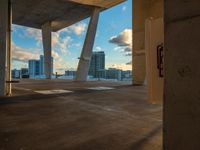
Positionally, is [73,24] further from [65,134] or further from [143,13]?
[65,134]

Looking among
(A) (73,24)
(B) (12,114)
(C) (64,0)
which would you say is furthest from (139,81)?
(A) (73,24)

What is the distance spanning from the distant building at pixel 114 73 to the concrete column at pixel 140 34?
6.99 meters

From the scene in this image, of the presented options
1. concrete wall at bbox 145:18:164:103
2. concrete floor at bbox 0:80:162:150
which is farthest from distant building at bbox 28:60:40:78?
concrete wall at bbox 145:18:164:103

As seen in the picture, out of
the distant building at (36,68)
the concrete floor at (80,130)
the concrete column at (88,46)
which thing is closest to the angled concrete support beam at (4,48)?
the concrete floor at (80,130)

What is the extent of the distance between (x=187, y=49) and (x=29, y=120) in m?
3.37

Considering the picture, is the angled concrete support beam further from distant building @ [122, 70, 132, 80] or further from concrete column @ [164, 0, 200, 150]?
distant building @ [122, 70, 132, 80]

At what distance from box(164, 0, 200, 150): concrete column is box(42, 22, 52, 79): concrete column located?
75.9 feet

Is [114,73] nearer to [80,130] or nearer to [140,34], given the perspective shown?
[140,34]

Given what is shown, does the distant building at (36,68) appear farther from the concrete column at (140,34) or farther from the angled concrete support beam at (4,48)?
the angled concrete support beam at (4,48)

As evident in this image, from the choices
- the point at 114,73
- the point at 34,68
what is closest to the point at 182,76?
the point at 114,73

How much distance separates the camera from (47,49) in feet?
78.3

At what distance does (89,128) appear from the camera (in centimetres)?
322

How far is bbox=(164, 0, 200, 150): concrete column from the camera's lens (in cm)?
141

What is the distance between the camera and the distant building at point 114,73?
20.8 metres
